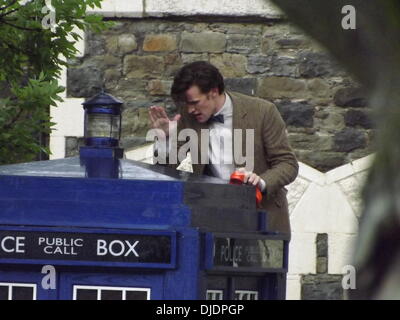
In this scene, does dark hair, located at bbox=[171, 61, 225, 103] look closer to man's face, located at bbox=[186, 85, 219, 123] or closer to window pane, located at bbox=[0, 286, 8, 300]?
man's face, located at bbox=[186, 85, 219, 123]

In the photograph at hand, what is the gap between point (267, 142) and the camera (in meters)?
5.17

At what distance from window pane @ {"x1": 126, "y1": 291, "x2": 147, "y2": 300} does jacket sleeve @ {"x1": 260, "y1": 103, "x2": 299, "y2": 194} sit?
124 cm

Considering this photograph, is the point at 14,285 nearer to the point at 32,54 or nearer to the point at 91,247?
the point at 91,247

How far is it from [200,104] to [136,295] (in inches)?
56.7

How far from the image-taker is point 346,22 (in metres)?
2.35

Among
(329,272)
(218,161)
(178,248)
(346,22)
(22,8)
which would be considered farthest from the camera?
(329,272)

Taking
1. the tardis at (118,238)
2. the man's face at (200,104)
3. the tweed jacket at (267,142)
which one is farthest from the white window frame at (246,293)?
the man's face at (200,104)

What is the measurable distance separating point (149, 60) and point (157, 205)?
4.52m

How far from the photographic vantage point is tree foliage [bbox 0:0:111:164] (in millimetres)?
5809

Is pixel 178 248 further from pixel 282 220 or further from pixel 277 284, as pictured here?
pixel 282 220

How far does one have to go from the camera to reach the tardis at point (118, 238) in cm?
387

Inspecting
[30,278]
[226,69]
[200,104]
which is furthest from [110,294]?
[226,69]

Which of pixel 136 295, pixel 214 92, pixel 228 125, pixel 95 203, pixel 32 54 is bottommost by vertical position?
pixel 136 295

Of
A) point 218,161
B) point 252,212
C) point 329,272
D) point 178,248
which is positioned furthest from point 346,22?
point 329,272
